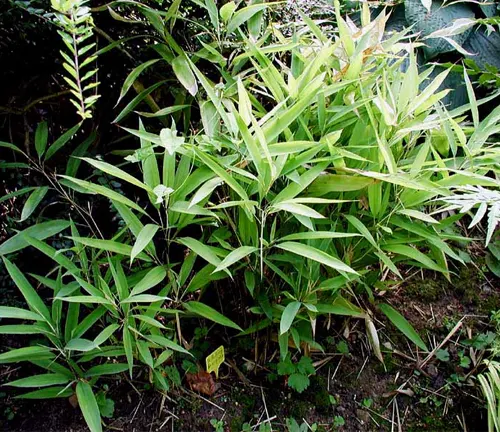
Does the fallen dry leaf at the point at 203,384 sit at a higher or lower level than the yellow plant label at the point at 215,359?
lower

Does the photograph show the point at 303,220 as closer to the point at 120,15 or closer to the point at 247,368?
the point at 247,368

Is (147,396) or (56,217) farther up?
(56,217)

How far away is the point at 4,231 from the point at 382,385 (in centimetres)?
99

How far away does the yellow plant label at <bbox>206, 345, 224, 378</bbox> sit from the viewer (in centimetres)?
106

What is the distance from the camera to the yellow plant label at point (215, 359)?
3.47 ft

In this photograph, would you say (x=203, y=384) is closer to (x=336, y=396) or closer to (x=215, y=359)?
(x=215, y=359)

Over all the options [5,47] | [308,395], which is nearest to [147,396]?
[308,395]

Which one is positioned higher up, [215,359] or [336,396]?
[215,359]

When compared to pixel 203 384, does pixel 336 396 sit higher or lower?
lower

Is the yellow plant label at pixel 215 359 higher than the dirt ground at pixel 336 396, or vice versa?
the yellow plant label at pixel 215 359

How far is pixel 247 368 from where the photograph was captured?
1151 mm

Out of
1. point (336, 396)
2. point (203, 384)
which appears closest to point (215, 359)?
point (203, 384)

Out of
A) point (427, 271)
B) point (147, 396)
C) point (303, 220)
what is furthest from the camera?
point (427, 271)

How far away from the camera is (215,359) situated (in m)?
1.07
